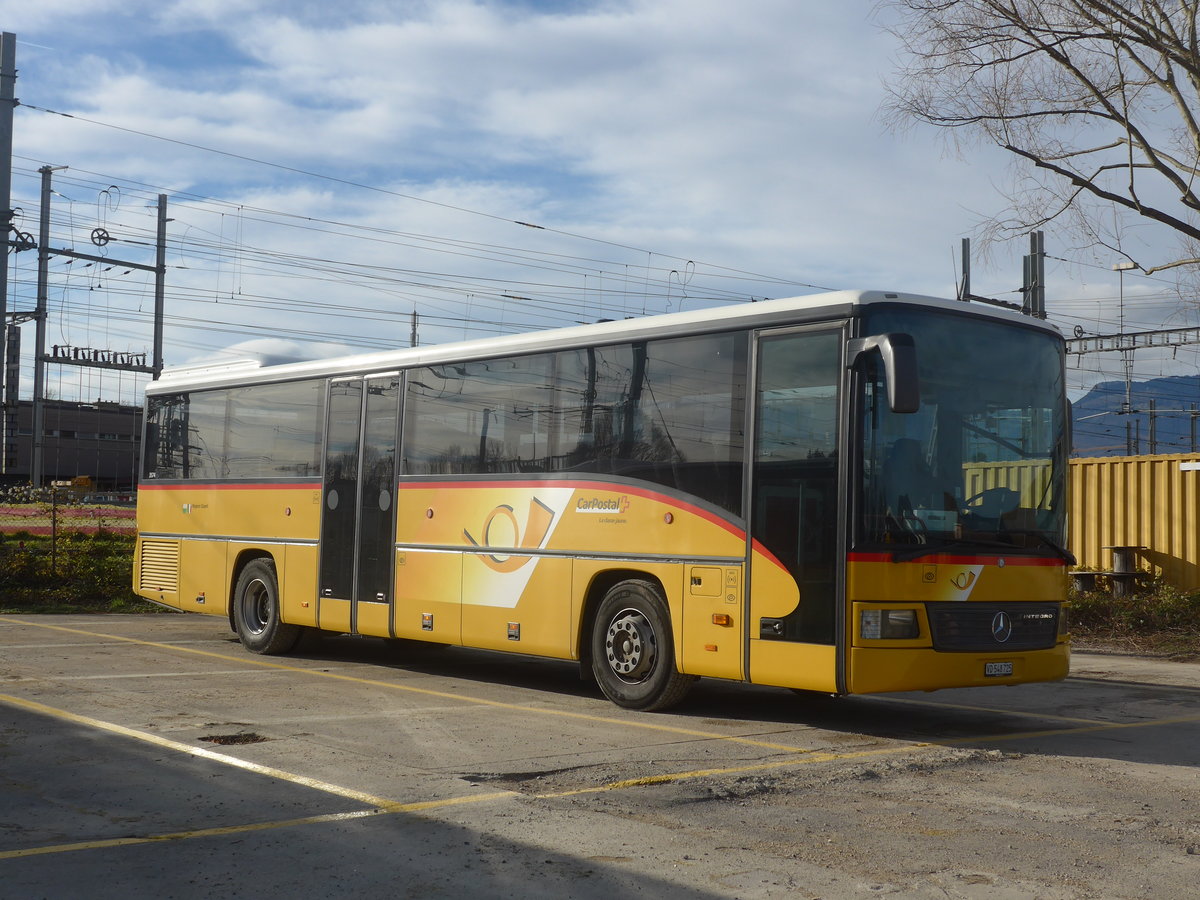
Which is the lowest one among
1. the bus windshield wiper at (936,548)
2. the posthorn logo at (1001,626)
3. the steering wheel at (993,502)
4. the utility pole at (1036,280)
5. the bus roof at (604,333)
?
the posthorn logo at (1001,626)

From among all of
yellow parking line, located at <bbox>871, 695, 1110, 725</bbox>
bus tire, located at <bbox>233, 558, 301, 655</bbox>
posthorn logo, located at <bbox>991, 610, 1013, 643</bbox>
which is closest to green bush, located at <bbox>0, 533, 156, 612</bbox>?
bus tire, located at <bbox>233, 558, 301, 655</bbox>

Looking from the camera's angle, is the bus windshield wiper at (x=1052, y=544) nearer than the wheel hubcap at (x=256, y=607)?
Yes

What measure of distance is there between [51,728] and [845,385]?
19.5 feet

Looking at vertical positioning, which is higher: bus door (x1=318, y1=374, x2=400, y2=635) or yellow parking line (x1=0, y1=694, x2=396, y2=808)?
bus door (x1=318, y1=374, x2=400, y2=635)

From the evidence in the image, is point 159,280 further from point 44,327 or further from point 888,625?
point 888,625

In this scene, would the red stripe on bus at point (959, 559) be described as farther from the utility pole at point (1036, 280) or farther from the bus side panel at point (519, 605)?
the utility pole at point (1036, 280)

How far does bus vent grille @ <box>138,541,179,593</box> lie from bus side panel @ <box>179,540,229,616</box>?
17 centimetres

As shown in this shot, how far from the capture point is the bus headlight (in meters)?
9.12

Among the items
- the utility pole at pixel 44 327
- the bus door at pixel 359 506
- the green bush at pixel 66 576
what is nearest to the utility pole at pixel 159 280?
the utility pole at pixel 44 327

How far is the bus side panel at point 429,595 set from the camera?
41.0 ft

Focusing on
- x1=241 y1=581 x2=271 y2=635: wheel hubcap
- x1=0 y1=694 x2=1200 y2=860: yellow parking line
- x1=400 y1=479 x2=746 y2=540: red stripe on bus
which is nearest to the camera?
x1=0 y1=694 x2=1200 y2=860: yellow parking line

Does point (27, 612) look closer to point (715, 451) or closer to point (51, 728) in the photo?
point (51, 728)

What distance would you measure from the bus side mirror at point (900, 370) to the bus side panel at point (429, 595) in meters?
5.08

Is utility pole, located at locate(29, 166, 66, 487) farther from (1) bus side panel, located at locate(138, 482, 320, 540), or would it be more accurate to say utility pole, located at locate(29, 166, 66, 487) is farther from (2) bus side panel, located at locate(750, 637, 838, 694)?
(2) bus side panel, located at locate(750, 637, 838, 694)
